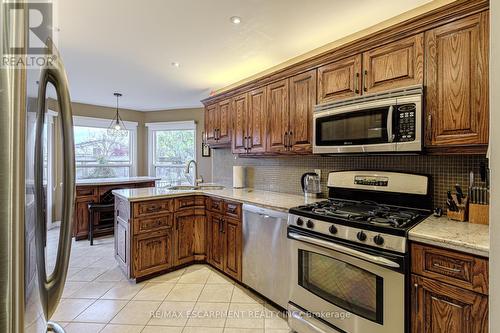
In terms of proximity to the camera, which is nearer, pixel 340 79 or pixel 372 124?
pixel 372 124

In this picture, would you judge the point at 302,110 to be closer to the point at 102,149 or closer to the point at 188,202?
the point at 188,202

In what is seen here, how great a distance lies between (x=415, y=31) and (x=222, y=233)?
8.06 ft

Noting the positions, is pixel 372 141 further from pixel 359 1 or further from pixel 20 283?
pixel 20 283

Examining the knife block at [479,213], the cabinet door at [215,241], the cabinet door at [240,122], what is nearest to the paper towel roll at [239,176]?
the cabinet door at [240,122]

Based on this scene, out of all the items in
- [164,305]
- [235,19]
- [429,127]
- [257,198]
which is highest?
[235,19]

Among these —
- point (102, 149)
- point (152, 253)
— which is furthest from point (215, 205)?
point (102, 149)

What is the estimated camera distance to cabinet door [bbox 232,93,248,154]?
10.6ft

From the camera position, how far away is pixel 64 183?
688mm

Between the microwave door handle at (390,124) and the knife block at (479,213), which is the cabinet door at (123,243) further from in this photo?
the knife block at (479,213)

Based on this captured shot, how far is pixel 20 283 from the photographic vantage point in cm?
49

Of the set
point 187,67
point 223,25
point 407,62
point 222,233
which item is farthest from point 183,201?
point 407,62

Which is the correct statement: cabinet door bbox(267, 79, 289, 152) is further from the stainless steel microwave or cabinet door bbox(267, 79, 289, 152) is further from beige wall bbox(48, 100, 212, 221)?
beige wall bbox(48, 100, 212, 221)

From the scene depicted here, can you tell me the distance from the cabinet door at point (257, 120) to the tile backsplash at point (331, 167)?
327 millimetres

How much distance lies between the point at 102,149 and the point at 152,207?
3531 millimetres
